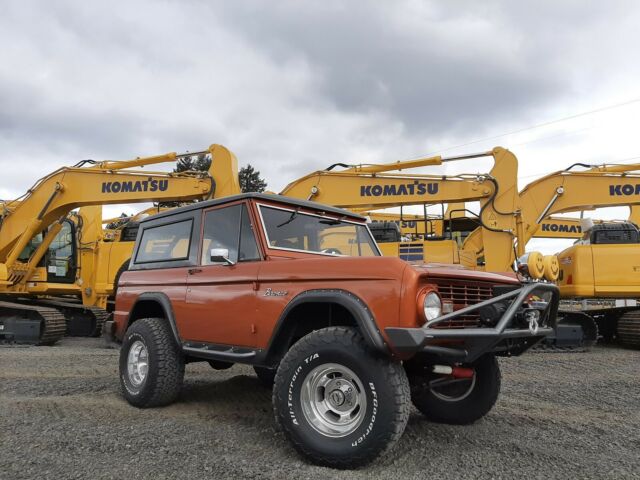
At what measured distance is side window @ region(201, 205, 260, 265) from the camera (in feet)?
14.5

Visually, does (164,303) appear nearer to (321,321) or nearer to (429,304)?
(321,321)

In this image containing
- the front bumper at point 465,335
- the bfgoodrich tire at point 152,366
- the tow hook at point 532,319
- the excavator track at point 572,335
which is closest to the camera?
the front bumper at point 465,335

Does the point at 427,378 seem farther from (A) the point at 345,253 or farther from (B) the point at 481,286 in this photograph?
(A) the point at 345,253

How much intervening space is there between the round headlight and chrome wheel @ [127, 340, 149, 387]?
3.09 m

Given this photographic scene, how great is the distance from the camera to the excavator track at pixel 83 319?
12383 millimetres

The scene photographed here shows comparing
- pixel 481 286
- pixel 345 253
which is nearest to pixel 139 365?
pixel 345 253

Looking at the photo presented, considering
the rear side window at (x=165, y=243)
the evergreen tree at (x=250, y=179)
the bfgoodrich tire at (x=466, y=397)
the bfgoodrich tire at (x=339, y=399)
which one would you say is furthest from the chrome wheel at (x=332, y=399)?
the evergreen tree at (x=250, y=179)

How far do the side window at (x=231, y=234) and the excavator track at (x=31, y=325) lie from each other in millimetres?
7975

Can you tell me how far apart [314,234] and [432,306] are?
174 cm

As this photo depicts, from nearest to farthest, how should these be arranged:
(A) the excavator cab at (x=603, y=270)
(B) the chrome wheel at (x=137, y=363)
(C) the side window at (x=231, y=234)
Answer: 1. (C) the side window at (x=231, y=234)
2. (B) the chrome wheel at (x=137, y=363)
3. (A) the excavator cab at (x=603, y=270)

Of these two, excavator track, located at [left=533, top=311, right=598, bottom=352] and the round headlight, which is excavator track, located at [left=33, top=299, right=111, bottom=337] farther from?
the round headlight

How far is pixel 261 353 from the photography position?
3996 mm

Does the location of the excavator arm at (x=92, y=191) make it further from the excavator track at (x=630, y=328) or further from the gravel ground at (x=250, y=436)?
the excavator track at (x=630, y=328)

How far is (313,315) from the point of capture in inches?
158
